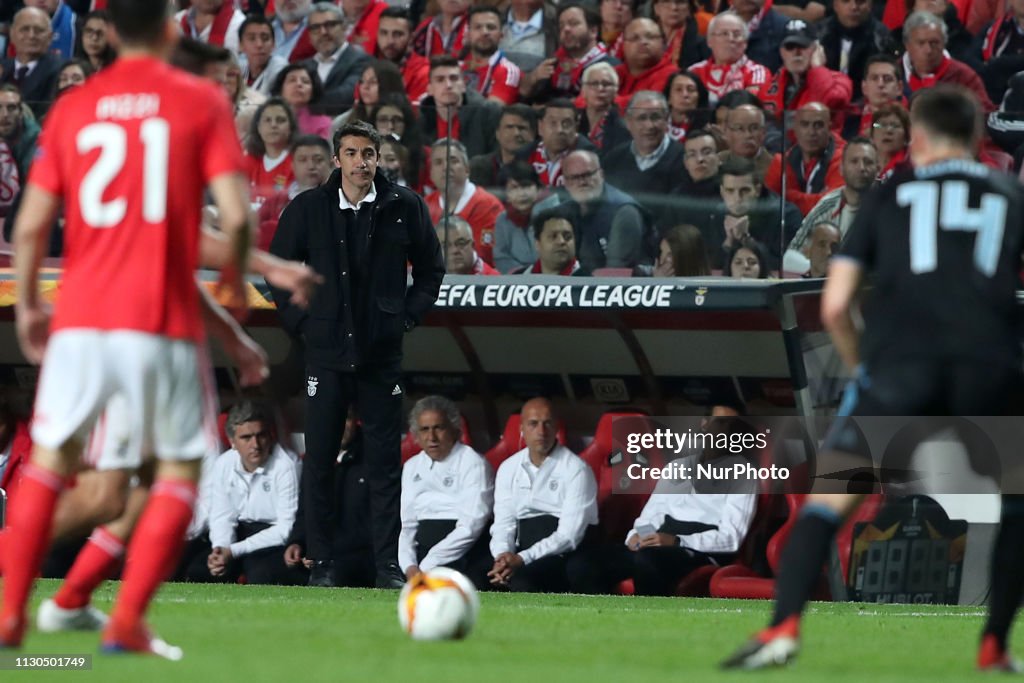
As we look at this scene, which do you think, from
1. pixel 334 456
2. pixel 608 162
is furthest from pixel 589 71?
pixel 334 456

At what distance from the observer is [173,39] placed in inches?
205

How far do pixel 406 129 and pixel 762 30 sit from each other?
3356mm

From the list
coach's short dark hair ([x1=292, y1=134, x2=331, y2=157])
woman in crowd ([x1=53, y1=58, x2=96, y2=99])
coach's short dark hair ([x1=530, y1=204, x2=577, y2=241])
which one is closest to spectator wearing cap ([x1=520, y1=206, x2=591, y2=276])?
coach's short dark hair ([x1=530, y1=204, x2=577, y2=241])

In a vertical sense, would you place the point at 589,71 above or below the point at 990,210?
above

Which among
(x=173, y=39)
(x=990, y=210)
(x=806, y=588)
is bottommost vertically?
(x=806, y=588)

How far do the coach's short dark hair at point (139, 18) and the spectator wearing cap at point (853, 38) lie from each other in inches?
320

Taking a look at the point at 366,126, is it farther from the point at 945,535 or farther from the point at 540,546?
the point at 945,535

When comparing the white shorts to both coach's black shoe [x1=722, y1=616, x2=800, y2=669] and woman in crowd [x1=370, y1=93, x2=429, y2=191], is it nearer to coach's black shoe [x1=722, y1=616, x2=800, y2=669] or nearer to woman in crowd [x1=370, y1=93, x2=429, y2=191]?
coach's black shoe [x1=722, y1=616, x2=800, y2=669]

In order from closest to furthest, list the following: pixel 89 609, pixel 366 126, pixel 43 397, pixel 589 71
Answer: pixel 43 397 → pixel 89 609 → pixel 366 126 → pixel 589 71

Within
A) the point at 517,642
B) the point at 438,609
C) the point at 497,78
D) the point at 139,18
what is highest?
the point at 497,78

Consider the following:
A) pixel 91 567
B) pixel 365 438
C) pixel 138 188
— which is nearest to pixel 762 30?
pixel 365 438

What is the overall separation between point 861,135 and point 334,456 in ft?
11.1

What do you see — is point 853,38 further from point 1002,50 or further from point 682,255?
point 682,255

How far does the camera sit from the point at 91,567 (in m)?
5.76
